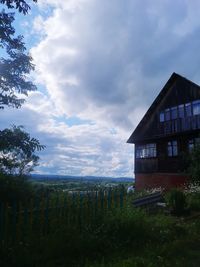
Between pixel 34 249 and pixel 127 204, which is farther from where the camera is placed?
pixel 127 204

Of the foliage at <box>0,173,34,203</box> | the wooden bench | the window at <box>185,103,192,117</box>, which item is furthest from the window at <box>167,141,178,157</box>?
the foliage at <box>0,173,34,203</box>

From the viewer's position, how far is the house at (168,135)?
2573cm

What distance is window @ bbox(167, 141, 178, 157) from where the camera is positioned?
90.5ft

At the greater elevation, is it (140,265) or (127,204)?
(127,204)

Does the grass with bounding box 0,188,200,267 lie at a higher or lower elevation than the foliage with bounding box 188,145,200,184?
lower

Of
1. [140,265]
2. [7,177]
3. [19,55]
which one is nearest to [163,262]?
[140,265]

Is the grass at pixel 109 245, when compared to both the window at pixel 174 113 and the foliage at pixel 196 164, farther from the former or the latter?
the window at pixel 174 113

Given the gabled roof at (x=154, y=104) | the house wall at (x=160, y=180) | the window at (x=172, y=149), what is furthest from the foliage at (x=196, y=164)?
the gabled roof at (x=154, y=104)

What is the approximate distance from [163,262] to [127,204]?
4.08m

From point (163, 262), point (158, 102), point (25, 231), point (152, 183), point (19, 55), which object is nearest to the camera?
point (163, 262)

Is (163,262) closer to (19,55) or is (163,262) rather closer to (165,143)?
(19,55)

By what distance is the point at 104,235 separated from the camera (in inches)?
325

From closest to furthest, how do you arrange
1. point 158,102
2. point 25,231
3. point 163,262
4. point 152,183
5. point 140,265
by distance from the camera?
point 140,265 < point 163,262 < point 25,231 < point 152,183 < point 158,102

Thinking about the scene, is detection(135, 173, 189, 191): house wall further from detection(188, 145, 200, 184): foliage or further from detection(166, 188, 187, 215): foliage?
detection(166, 188, 187, 215): foliage
